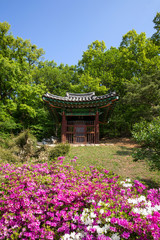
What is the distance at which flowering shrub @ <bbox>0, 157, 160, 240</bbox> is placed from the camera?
1.91 metres

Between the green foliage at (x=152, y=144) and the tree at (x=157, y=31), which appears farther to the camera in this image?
the tree at (x=157, y=31)

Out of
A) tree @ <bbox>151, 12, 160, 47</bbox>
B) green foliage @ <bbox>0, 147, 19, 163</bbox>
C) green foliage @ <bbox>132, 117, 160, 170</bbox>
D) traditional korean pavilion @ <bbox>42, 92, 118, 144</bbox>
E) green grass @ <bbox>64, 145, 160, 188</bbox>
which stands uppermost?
tree @ <bbox>151, 12, 160, 47</bbox>

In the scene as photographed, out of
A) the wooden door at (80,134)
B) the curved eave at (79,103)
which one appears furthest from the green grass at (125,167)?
the curved eave at (79,103)

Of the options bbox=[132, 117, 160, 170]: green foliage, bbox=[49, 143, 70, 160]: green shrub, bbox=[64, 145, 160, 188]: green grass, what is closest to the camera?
bbox=[132, 117, 160, 170]: green foliage

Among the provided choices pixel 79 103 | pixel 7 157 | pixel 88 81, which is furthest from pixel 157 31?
pixel 7 157

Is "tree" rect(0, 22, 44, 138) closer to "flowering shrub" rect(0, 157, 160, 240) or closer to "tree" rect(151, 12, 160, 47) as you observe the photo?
"flowering shrub" rect(0, 157, 160, 240)

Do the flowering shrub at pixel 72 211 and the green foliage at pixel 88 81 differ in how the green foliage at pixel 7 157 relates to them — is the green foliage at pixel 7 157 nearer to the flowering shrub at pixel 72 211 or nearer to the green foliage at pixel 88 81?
A: the flowering shrub at pixel 72 211

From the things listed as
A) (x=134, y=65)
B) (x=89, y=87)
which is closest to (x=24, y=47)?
(x=89, y=87)

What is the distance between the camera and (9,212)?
8.36 ft

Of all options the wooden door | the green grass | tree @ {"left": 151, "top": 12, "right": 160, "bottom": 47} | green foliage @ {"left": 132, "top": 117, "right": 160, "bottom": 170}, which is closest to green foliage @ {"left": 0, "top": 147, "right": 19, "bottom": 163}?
the green grass

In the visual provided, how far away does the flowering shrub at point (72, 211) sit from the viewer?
6.25 ft

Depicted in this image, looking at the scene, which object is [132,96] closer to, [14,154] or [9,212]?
[14,154]

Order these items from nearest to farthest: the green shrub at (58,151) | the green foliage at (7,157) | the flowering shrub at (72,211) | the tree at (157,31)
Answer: the flowering shrub at (72,211)
the green foliage at (7,157)
the green shrub at (58,151)
the tree at (157,31)

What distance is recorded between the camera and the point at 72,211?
2346mm
